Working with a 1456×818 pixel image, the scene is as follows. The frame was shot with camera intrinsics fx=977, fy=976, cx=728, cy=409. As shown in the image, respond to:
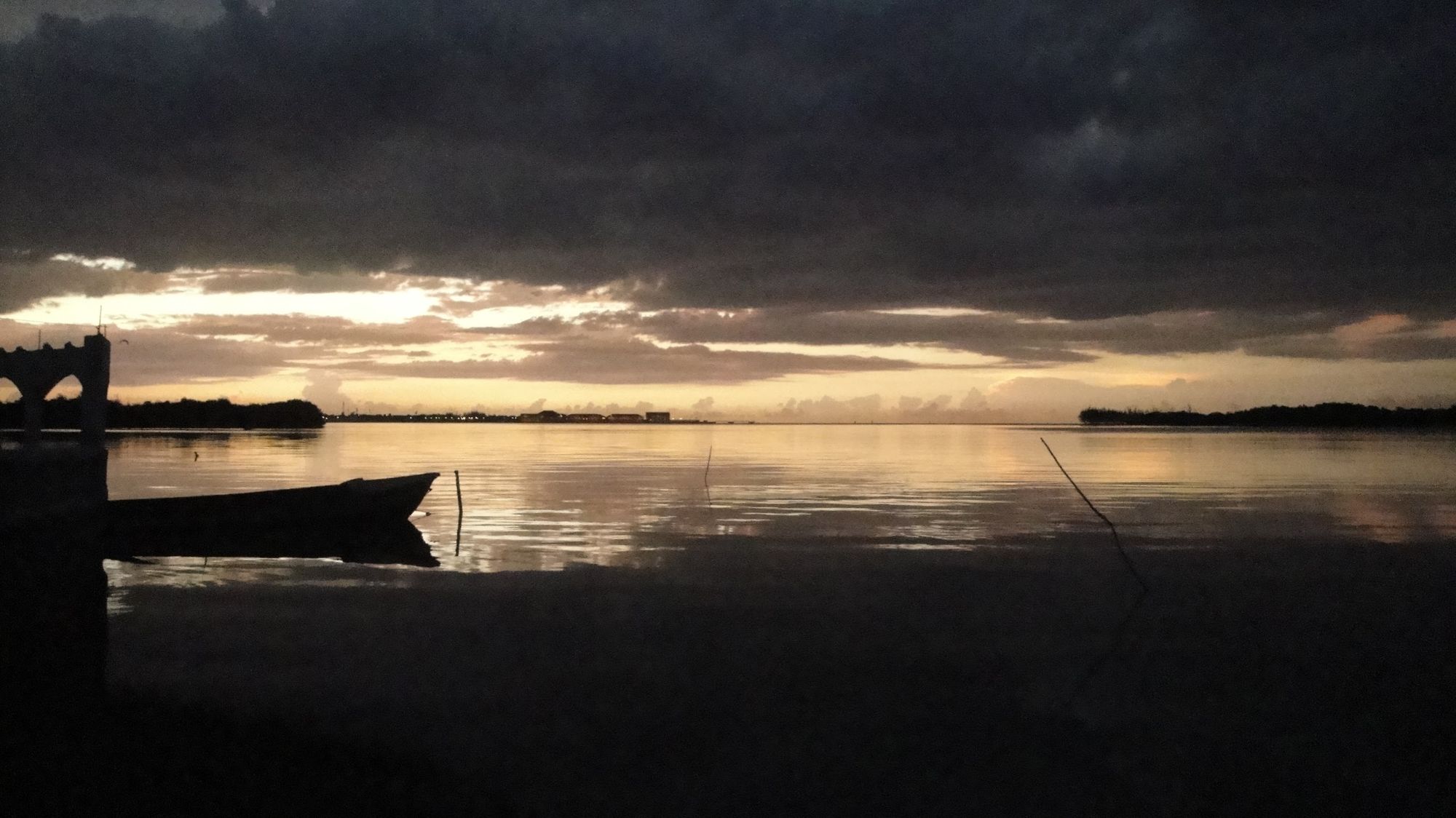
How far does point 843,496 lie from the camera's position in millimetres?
51875

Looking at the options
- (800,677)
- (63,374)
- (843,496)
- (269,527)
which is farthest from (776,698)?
(843,496)

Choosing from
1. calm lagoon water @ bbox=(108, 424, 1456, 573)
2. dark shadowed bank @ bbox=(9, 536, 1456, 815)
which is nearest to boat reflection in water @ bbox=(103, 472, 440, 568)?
calm lagoon water @ bbox=(108, 424, 1456, 573)

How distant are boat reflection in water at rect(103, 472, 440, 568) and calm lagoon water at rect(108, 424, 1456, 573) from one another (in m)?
1.86

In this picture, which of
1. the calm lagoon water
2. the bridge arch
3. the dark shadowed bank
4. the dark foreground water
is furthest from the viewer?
the calm lagoon water

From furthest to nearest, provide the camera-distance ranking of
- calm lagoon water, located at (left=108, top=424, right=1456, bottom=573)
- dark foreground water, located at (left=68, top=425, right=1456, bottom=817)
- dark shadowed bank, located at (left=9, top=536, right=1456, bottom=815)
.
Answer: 1. calm lagoon water, located at (left=108, top=424, right=1456, bottom=573)
2. dark foreground water, located at (left=68, top=425, right=1456, bottom=817)
3. dark shadowed bank, located at (left=9, top=536, right=1456, bottom=815)

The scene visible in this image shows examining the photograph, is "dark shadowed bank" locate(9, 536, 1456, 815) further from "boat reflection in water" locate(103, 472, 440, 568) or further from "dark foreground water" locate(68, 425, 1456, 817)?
"boat reflection in water" locate(103, 472, 440, 568)

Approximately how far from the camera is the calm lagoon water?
1351 inches

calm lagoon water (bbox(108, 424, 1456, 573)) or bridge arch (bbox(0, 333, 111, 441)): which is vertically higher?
bridge arch (bbox(0, 333, 111, 441))

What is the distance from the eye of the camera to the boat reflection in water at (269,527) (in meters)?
30.6

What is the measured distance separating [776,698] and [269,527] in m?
24.5

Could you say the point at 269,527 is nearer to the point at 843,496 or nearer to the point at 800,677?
the point at 800,677

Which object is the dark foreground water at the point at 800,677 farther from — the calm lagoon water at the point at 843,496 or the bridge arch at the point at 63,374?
the bridge arch at the point at 63,374

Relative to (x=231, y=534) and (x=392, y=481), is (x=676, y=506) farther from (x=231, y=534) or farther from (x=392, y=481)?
(x=231, y=534)

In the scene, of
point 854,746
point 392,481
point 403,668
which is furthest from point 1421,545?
point 392,481
